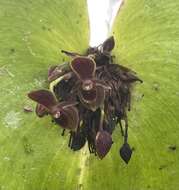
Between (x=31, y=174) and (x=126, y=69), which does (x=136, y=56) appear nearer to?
(x=126, y=69)

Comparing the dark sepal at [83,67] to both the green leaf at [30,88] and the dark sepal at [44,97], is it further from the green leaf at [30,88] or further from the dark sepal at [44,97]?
the green leaf at [30,88]

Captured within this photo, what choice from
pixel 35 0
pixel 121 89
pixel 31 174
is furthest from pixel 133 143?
pixel 35 0

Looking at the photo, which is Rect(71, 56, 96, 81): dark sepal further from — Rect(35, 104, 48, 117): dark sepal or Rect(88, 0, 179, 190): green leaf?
Rect(88, 0, 179, 190): green leaf

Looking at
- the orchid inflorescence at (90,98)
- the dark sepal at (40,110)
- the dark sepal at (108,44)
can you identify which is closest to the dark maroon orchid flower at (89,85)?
the orchid inflorescence at (90,98)

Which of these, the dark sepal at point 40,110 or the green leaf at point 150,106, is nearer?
the dark sepal at point 40,110

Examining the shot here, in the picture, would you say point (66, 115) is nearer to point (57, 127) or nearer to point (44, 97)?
point (44, 97)
